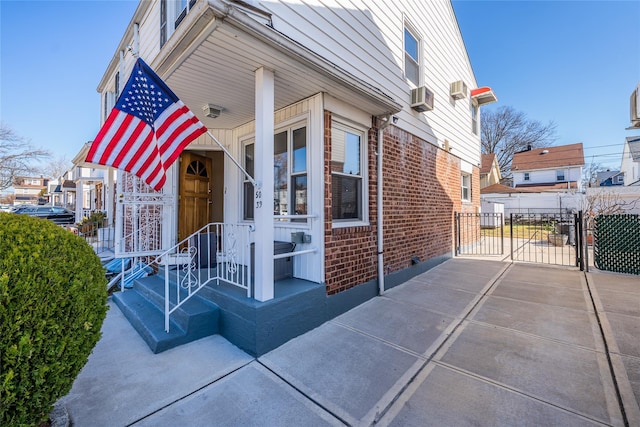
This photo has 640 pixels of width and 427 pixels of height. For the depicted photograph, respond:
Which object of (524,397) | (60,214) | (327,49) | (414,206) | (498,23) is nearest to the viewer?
(524,397)

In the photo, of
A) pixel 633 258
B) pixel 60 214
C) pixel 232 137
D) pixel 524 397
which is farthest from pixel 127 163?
pixel 60 214

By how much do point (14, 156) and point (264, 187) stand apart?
94.6 feet

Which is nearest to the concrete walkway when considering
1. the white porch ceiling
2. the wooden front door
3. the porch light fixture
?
the wooden front door

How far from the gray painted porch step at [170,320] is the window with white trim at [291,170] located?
1755mm

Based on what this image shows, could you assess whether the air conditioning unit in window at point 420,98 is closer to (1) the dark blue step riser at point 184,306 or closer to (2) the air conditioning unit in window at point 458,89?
(2) the air conditioning unit in window at point 458,89

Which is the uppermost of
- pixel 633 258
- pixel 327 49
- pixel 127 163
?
pixel 327 49

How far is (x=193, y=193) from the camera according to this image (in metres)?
5.56

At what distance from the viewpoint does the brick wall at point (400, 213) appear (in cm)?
405

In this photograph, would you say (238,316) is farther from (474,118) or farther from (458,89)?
(474,118)

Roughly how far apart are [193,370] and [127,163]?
7.58 ft

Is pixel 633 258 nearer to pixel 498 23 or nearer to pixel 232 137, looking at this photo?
pixel 232 137

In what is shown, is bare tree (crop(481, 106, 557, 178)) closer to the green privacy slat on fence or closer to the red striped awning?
the red striped awning

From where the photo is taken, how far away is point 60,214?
1881 cm

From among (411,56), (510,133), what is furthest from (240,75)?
(510,133)
